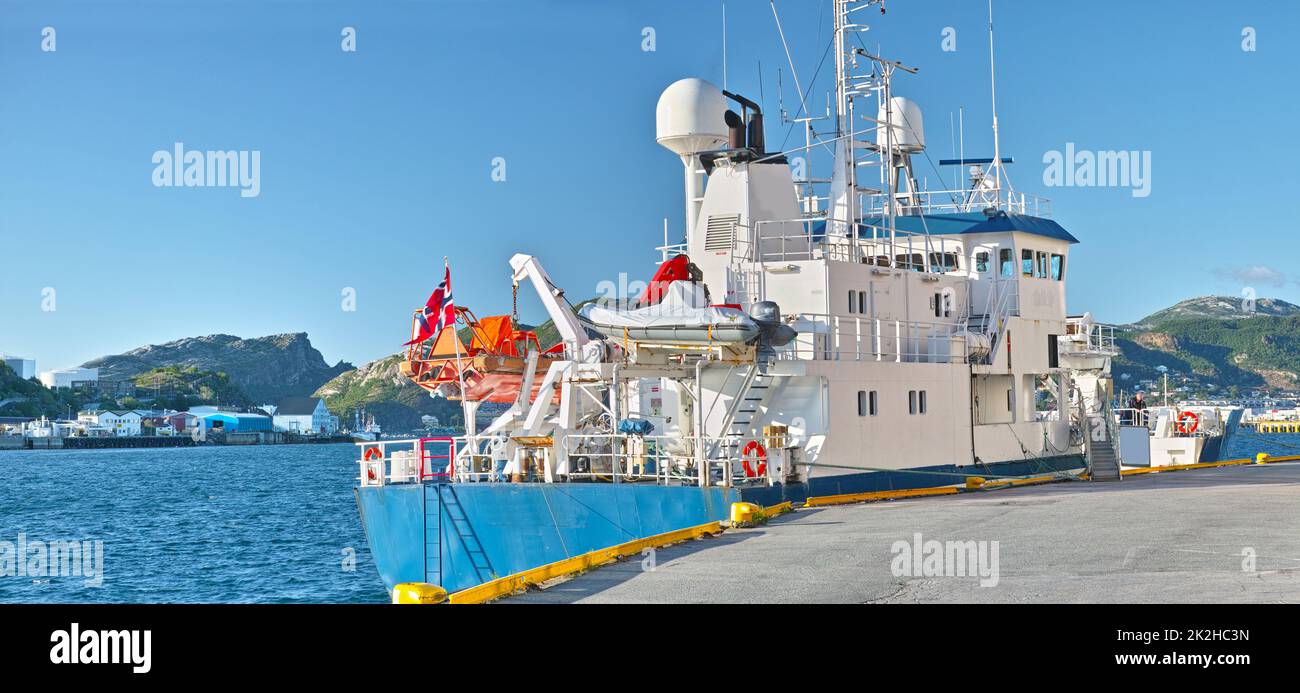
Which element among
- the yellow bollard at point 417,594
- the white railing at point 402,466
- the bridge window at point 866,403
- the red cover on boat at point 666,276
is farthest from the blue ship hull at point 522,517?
the yellow bollard at point 417,594

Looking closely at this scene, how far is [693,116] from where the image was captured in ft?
98.3

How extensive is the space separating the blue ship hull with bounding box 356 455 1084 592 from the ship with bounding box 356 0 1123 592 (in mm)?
42

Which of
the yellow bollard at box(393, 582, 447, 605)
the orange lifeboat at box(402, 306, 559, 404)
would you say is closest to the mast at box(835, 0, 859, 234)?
the orange lifeboat at box(402, 306, 559, 404)

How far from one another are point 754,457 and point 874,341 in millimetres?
5517

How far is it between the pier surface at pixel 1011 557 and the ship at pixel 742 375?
3014 millimetres

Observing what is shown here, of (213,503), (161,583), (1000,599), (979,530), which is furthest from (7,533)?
Result: (1000,599)

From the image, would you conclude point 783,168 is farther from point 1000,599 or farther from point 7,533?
point 7,533

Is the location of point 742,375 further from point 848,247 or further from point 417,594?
point 417,594

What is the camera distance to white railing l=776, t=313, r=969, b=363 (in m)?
25.1

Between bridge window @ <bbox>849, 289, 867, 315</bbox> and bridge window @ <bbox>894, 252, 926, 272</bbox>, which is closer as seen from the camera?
bridge window @ <bbox>849, 289, 867, 315</bbox>

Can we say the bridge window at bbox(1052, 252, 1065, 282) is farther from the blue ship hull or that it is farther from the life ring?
the life ring
